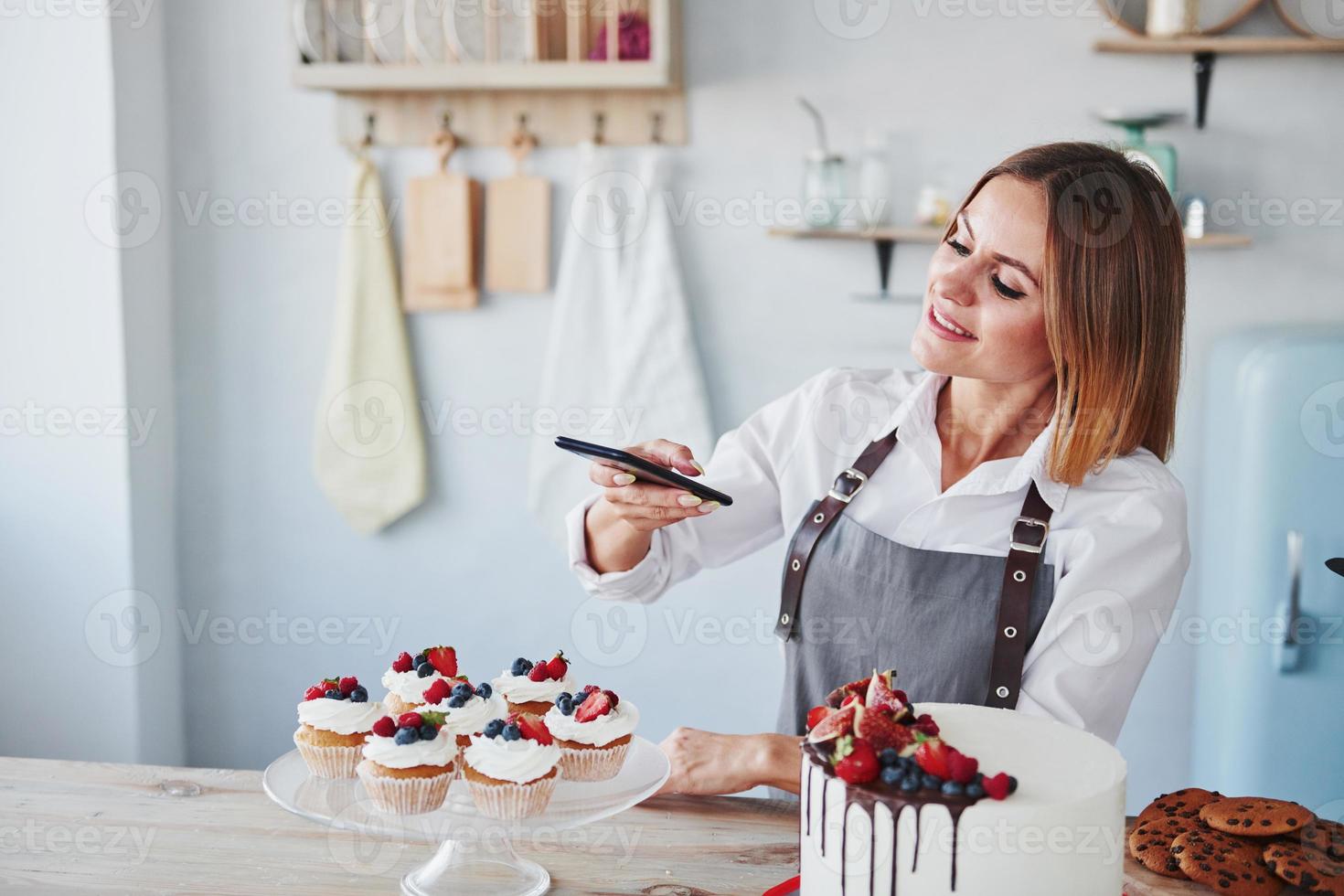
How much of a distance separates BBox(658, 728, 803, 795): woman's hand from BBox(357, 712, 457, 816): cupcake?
10.7 inches

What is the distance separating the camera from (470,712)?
130cm

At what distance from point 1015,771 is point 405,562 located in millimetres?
1909

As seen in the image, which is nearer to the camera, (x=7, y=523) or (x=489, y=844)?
(x=489, y=844)

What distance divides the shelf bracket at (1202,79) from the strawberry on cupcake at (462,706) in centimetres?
179

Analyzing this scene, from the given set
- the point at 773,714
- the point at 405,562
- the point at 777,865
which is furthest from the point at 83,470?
the point at 777,865

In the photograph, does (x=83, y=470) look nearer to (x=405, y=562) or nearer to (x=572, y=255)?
(x=405, y=562)

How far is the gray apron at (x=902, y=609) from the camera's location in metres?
1.47

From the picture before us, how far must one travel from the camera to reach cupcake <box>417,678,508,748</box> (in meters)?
1.27

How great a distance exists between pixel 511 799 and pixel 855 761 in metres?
0.36

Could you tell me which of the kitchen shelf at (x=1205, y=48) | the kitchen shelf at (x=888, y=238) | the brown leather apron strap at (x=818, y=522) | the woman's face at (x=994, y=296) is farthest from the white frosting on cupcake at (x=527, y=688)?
the kitchen shelf at (x=1205, y=48)

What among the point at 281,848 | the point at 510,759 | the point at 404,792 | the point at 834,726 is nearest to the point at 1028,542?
the point at 834,726

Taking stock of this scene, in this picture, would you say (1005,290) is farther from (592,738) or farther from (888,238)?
(888,238)

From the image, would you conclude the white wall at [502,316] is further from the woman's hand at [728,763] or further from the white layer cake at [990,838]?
the white layer cake at [990,838]

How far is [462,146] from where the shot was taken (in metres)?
2.54
